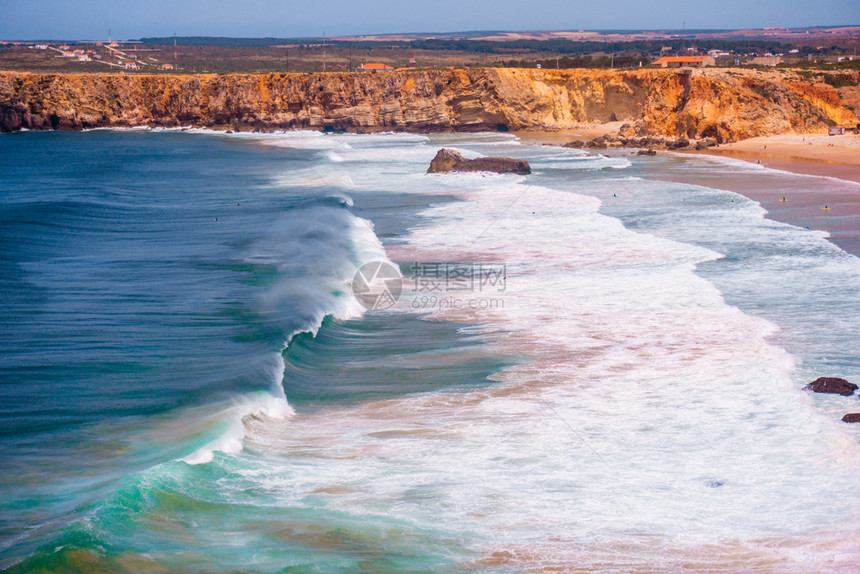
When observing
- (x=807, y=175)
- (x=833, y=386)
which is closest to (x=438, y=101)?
(x=807, y=175)

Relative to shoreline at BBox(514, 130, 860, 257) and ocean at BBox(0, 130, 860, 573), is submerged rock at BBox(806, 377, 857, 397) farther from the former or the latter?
shoreline at BBox(514, 130, 860, 257)

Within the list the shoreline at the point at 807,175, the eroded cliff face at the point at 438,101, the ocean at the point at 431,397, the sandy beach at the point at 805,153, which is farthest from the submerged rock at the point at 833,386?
the eroded cliff face at the point at 438,101

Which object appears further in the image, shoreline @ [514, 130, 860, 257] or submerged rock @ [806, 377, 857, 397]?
shoreline @ [514, 130, 860, 257]

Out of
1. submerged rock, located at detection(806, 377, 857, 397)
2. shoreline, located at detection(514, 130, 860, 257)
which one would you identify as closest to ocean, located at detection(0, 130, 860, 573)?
submerged rock, located at detection(806, 377, 857, 397)

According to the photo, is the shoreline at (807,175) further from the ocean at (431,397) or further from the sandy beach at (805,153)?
the ocean at (431,397)

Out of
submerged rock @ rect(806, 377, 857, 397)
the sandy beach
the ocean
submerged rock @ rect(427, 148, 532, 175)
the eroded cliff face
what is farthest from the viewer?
the eroded cliff face

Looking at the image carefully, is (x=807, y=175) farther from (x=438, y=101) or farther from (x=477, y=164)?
(x=438, y=101)
